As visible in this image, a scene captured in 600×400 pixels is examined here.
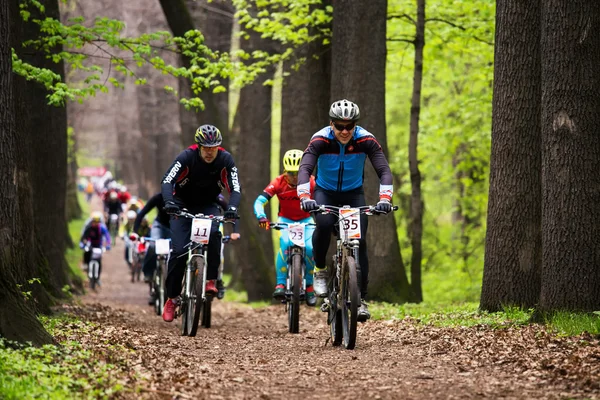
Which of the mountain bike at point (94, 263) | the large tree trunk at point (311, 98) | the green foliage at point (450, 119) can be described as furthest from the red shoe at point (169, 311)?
the mountain bike at point (94, 263)

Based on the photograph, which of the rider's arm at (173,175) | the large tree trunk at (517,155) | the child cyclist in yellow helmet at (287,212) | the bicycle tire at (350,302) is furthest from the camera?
the child cyclist in yellow helmet at (287,212)

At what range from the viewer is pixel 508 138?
10828mm

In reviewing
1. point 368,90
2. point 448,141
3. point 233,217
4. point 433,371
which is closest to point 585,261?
point 433,371

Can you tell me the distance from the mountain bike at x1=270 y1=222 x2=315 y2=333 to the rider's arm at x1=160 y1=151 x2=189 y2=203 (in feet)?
4.32

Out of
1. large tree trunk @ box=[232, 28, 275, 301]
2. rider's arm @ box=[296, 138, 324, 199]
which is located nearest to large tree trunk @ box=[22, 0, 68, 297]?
large tree trunk @ box=[232, 28, 275, 301]

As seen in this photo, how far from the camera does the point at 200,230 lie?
36.3ft

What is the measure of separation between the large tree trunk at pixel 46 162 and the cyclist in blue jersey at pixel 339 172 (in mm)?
5640

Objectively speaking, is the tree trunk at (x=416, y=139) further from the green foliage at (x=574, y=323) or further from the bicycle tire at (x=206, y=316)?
the green foliage at (x=574, y=323)

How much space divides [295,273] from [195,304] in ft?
4.37

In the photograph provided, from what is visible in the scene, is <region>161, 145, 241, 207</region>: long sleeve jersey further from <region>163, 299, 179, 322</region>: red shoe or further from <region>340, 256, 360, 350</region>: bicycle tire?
<region>340, 256, 360, 350</region>: bicycle tire

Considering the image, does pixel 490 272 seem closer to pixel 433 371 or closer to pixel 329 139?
pixel 329 139

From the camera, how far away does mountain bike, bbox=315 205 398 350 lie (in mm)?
8836

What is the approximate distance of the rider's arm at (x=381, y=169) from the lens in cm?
907

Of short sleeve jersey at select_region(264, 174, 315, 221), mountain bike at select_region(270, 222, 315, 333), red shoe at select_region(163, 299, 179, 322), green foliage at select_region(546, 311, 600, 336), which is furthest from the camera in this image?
short sleeve jersey at select_region(264, 174, 315, 221)
